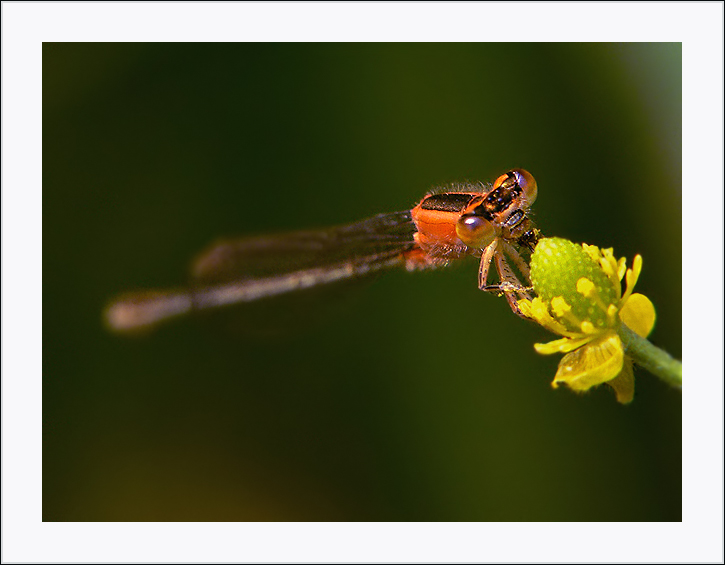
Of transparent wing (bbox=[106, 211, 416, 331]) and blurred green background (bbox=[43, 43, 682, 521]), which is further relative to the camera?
blurred green background (bbox=[43, 43, 682, 521])

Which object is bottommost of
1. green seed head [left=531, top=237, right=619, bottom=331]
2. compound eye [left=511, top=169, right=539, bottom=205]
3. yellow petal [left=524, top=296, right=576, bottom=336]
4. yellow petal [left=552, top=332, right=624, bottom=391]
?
yellow petal [left=552, top=332, right=624, bottom=391]

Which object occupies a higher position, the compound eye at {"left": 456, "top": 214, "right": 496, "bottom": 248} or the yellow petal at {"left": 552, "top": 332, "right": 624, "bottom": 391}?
the compound eye at {"left": 456, "top": 214, "right": 496, "bottom": 248}

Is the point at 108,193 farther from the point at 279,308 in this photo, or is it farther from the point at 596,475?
the point at 596,475

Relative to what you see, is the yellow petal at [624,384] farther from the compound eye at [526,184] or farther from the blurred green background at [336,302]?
the blurred green background at [336,302]

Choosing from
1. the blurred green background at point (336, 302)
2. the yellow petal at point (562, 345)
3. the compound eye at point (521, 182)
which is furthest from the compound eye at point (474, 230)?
the blurred green background at point (336, 302)

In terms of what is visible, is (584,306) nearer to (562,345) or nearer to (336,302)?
(562,345)

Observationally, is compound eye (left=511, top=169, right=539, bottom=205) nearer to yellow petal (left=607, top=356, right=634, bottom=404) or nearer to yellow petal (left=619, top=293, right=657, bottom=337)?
yellow petal (left=619, top=293, right=657, bottom=337)

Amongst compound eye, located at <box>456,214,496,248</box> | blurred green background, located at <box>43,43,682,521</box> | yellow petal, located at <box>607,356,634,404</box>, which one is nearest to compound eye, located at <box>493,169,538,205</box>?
compound eye, located at <box>456,214,496,248</box>

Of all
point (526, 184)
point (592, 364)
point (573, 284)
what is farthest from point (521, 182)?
point (592, 364)
